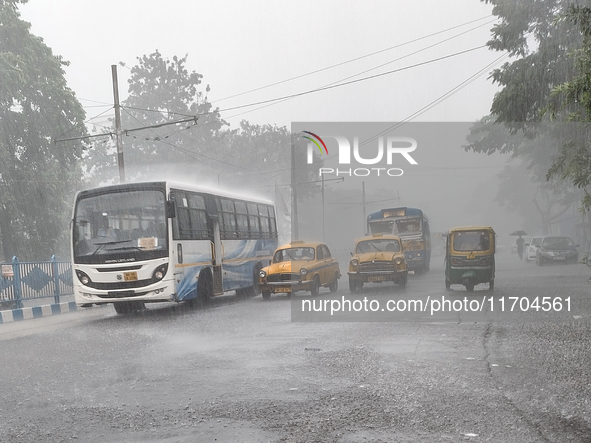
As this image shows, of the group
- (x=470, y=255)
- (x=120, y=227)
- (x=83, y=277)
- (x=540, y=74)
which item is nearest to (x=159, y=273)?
(x=120, y=227)

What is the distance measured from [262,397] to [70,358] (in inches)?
172

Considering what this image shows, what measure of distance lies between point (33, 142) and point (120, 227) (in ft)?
61.4

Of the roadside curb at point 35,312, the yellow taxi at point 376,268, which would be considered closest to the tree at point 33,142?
the roadside curb at point 35,312

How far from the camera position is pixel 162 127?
59.8 metres

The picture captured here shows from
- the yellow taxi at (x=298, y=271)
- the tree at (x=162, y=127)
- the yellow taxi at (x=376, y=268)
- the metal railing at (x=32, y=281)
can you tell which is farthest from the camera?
the tree at (x=162, y=127)

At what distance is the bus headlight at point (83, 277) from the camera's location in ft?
52.5

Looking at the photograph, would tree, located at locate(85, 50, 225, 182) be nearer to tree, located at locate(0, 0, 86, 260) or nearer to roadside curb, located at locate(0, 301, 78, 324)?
tree, located at locate(0, 0, 86, 260)

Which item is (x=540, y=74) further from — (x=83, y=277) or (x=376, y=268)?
(x=83, y=277)

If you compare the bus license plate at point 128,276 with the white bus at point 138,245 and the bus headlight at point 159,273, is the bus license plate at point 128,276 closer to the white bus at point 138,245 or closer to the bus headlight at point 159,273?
the white bus at point 138,245

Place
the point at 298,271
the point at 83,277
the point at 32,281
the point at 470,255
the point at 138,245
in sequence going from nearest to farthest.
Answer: the point at 138,245
the point at 83,277
the point at 470,255
the point at 298,271
the point at 32,281

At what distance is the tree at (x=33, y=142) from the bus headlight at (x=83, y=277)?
16.0m

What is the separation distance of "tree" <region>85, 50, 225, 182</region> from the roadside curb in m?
37.8

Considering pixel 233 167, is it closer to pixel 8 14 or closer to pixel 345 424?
pixel 8 14

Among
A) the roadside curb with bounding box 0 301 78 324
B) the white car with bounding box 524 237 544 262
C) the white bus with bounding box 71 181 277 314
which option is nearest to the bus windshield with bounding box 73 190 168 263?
the white bus with bounding box 71 181 277 314
